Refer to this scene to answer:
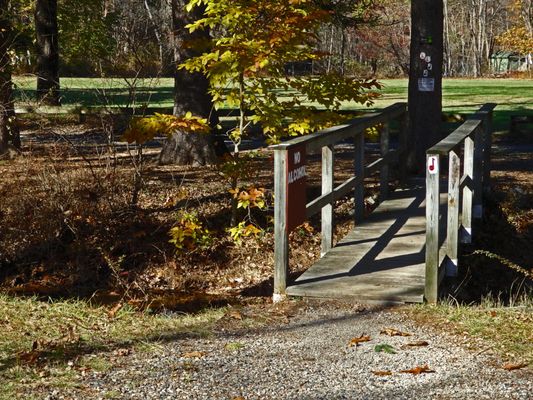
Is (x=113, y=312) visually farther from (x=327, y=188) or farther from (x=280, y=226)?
(x=327, y=188)

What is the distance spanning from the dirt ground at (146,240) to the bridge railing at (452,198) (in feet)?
2.27

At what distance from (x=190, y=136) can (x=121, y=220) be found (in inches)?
118

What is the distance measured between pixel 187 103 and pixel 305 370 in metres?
10.1

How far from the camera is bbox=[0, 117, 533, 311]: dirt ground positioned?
40.9 ft

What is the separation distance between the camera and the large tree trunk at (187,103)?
1580 cm

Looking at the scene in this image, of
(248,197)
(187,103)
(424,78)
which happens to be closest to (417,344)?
(248,197)

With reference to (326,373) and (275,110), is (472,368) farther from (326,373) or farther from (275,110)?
(275,110)

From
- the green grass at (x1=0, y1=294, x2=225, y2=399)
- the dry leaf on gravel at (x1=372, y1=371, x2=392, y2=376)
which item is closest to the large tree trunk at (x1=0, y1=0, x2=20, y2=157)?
the green grass at (x1=0, y1=294, x2=225, y2=399)

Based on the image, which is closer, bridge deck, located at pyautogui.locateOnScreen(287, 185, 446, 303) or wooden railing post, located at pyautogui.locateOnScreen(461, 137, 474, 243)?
bridge deck, located at pyautogui.locateOnScreen(287, 185, 446, 303)

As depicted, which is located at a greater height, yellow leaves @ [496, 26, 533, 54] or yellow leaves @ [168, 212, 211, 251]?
yellow leaves @ [496, 26, 533, 54]

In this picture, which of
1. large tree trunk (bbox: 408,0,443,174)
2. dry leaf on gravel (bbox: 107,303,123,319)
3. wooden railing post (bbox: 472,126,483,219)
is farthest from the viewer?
large tree trunk (bbox: 408,0,443,174)

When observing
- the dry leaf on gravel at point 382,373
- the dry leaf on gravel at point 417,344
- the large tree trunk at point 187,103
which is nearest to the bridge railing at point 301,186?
the dry leaf on gravel at point 417,344

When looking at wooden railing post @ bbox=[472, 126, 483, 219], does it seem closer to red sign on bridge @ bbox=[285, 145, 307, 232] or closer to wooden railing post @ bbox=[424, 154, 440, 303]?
red sign on bridge @ bbox=[285, 145, 307, 232]

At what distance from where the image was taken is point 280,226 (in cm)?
876
